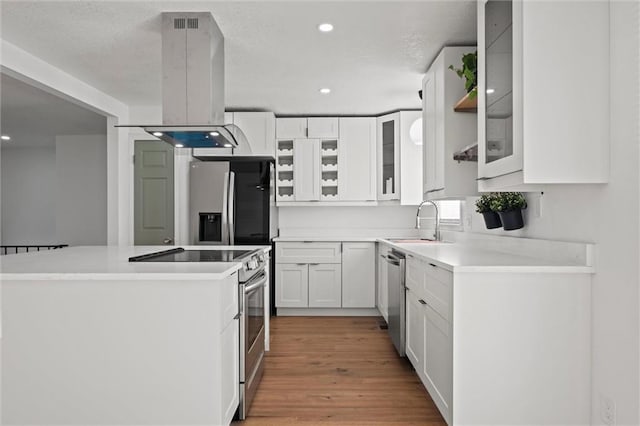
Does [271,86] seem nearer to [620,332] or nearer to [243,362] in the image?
[243,362]

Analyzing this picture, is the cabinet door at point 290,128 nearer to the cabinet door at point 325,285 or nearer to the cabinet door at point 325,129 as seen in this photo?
the cabinet door at point 325,129

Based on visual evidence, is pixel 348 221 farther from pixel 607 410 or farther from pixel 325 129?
pixel 607 410

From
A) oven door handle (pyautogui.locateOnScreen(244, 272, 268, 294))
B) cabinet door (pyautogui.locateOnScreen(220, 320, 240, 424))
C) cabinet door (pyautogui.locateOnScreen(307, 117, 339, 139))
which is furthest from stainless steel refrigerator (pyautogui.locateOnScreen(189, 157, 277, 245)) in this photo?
cabinet door (pyautogui.locateOnScreen(220, 320, 240, 424))

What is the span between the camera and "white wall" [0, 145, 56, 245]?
7.65 meters

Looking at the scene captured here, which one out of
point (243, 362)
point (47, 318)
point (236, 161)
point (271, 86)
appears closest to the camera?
point (47, 318)

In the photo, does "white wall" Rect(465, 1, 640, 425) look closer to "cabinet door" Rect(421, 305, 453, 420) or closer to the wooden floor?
"cabinet door" Rect(421, 305, 453, 420)

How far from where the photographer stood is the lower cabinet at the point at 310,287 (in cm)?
475

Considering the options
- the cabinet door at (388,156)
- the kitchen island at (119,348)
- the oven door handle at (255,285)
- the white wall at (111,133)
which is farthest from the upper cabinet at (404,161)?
the kitchen island at (119,348)

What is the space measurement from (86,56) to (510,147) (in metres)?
3.16

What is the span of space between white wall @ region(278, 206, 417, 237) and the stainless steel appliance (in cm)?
247

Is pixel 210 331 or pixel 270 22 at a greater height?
pixel 270 22

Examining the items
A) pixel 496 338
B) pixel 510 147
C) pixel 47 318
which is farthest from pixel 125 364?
pixel 510 147

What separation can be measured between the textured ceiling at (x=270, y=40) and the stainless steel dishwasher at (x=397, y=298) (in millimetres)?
1581

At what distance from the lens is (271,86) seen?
3.97m
